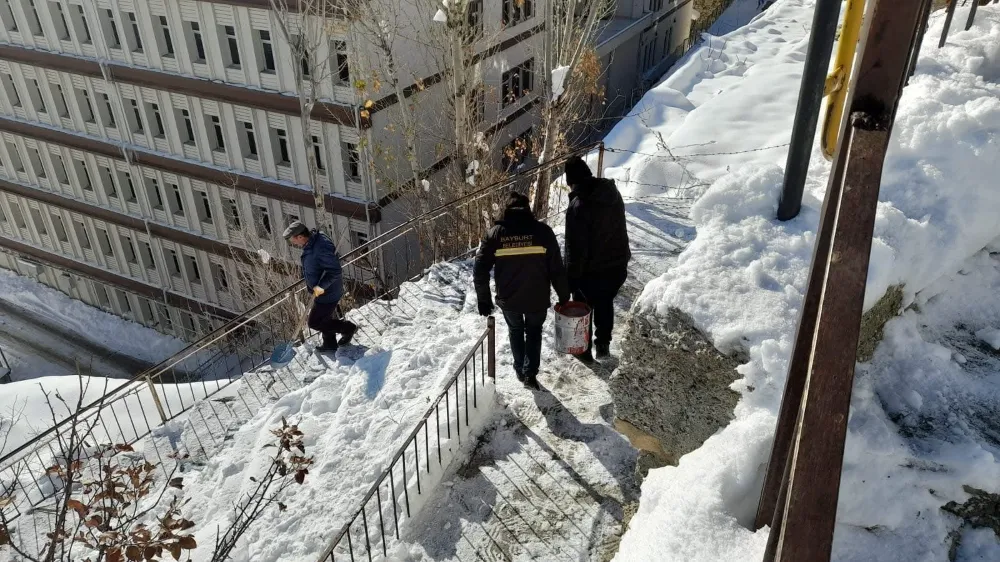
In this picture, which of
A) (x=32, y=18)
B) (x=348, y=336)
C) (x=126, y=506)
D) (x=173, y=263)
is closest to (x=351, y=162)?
(x=173, y=263)

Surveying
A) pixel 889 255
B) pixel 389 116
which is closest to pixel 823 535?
pixel 889 255

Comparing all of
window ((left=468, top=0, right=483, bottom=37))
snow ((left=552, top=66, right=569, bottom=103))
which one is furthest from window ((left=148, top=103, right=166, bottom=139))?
snow ((left=552, top=66, right=569, bottom=103))

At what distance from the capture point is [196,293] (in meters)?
25.3

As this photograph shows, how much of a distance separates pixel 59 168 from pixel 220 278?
902 centimetres

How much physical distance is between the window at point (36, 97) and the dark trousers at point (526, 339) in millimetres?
26935

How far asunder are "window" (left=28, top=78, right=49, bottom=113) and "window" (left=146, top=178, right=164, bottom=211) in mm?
5609

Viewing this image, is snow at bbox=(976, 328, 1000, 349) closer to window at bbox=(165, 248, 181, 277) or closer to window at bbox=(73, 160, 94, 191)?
window at bbox=(165, 248, 181, 277)

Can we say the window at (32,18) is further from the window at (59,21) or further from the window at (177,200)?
the window at (177,200)

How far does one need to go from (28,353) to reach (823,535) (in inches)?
1172

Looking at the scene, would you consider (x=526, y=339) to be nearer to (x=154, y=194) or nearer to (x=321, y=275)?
(x=321, y=275)

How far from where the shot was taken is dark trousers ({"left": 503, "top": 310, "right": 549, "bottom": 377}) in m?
6.25

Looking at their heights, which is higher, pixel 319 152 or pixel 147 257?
pixel 319 152

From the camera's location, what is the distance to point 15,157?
91.6 feet

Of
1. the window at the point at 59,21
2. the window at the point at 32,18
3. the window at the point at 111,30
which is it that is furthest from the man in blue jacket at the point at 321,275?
the window at the point at 32,18
